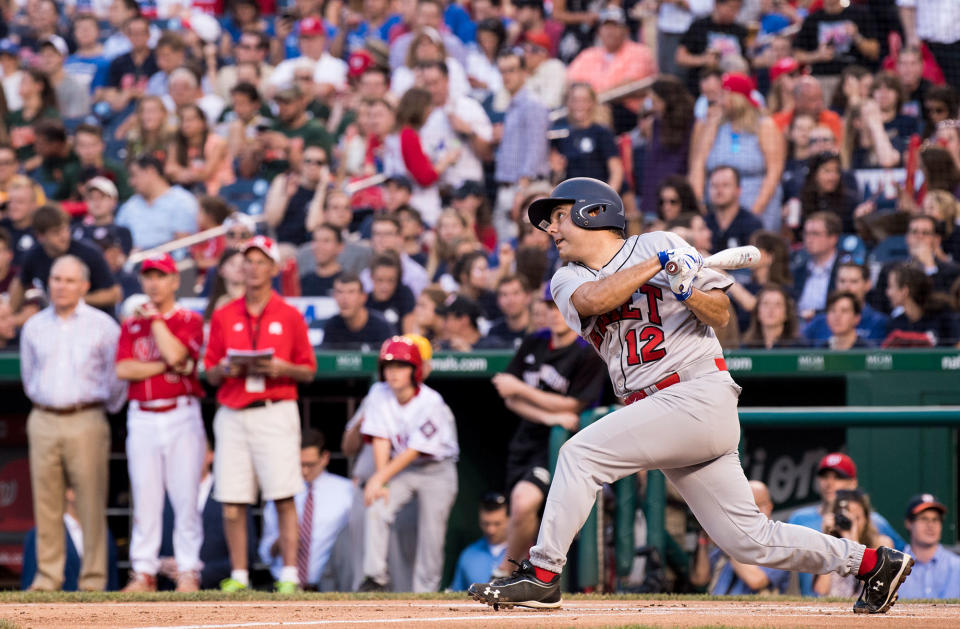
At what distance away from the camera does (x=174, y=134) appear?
11.8 metres

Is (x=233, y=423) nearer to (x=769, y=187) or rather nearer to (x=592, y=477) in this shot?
(x=592, y=477)

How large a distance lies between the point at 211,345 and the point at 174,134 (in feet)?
14.7

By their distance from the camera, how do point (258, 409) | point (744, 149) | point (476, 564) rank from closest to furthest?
1. point (258, 409)
2. point (476, 564)
3. point (744, 149)

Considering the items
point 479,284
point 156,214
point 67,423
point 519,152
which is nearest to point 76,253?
point 67,423

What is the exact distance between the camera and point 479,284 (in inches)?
372

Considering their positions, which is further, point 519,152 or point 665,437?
point 519,152

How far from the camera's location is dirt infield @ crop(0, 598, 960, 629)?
4688 millimetres

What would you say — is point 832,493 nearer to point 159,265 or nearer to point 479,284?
point 479,284

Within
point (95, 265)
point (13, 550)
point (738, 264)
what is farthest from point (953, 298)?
point (13, 550)

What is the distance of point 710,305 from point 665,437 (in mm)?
464

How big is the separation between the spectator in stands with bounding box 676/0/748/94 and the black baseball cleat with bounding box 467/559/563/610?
25.4 feet

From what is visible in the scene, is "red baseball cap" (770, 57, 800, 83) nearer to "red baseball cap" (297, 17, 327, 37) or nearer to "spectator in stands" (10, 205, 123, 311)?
"red baseball cap" (297, 17, 327, 37)

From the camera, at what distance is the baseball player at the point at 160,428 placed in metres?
7.78

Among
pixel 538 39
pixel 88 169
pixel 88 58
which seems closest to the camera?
pixel 88 169
